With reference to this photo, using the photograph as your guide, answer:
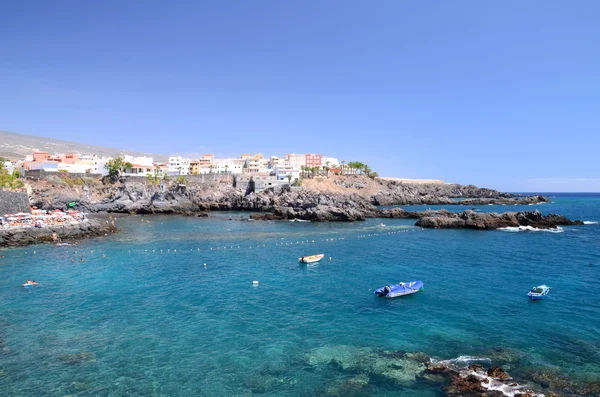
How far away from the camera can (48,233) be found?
49625 millimetres

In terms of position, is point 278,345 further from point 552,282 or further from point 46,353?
point 552,282

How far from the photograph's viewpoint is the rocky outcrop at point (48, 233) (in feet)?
152

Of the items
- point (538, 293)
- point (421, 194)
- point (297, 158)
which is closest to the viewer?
point (538, 293)

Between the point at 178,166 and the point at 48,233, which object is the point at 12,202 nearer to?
the point at 48,233

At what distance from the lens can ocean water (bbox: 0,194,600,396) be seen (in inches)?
645

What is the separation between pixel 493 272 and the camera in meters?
35.4

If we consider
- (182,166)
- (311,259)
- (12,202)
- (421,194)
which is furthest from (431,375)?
(421,194)

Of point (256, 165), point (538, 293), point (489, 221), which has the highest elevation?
point (256, 165)

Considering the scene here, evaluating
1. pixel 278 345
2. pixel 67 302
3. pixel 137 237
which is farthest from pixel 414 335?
pixel 137 237

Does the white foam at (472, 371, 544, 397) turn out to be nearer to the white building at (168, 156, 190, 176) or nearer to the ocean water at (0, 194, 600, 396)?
the ocean water at (0, 194, 600, 396)

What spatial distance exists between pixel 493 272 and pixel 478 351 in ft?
63.1

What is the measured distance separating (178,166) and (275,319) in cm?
12700

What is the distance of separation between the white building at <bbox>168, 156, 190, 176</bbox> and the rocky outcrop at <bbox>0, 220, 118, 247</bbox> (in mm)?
81542

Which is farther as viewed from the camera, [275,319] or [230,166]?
[230,166]
